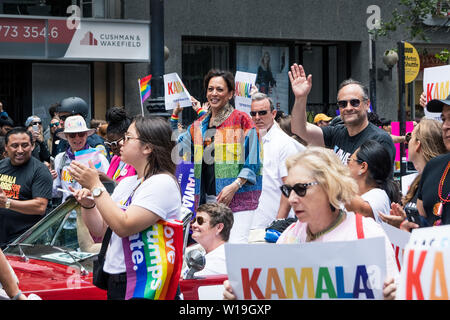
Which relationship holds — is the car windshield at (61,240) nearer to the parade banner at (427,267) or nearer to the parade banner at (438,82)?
the parade banner at (427,267)

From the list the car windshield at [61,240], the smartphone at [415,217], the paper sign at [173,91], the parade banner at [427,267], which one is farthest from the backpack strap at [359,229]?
the paper sign at [173,91]

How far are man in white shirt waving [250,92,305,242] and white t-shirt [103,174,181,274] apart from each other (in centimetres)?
334

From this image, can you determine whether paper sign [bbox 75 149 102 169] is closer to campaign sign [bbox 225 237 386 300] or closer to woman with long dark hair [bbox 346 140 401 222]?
woman with long dark hair [bbox 346 140 401 222]

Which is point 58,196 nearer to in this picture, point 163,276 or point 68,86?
point 163,276

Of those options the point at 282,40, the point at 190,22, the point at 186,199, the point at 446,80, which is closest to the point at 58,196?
the point at 186,199

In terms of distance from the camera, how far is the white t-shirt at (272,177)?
7863 mm

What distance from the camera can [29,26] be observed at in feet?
57.0

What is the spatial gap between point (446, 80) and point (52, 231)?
12.0 feet

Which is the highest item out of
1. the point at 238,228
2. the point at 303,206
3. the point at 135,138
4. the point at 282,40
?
the point at 282,40

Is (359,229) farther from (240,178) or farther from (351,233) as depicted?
(240,178)

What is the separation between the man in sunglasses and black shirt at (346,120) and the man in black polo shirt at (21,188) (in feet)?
9.59

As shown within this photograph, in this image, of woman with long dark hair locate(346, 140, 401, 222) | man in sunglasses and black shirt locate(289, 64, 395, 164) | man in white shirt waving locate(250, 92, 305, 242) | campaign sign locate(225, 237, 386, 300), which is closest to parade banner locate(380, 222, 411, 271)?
campaign sign locate(225, 237, 386, 300)

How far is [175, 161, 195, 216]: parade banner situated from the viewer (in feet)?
25.2

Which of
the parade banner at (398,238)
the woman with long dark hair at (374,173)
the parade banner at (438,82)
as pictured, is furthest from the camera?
the parade banner at (438,82)
